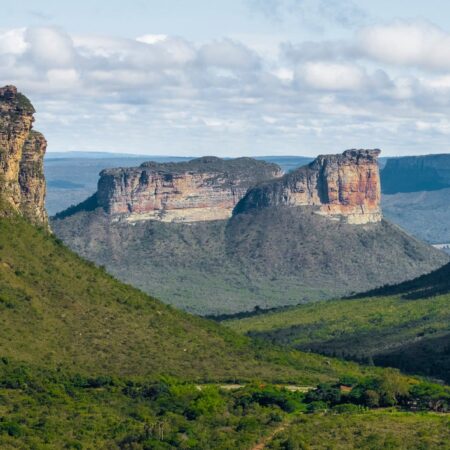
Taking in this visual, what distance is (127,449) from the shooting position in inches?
3073

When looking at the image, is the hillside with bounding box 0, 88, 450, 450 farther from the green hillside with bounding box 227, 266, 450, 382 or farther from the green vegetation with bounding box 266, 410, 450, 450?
the green hillside with bounding box 227, 266, 450, 382

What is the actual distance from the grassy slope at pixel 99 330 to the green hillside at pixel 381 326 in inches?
749

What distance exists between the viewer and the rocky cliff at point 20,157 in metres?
118

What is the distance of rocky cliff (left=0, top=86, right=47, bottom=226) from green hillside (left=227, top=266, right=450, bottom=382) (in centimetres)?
2927

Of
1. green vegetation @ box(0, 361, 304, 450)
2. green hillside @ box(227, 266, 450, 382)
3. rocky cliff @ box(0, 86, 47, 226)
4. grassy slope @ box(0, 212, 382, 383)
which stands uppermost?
rocky cliff @ box(0, 86, 47, 226)

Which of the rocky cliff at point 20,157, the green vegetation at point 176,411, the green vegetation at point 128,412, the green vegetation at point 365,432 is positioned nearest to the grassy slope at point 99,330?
the green vegetation at point 128,412

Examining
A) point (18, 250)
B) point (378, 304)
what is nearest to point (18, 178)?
point (18, 250)

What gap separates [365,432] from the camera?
81.0 meters

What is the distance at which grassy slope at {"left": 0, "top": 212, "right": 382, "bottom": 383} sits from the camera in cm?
9800

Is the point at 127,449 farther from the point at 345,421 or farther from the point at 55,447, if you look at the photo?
the point at 345,421

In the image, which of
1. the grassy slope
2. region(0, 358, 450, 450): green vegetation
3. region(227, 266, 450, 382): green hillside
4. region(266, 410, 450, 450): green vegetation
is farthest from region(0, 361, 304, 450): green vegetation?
region(227, 266, 450, 382): green hillside

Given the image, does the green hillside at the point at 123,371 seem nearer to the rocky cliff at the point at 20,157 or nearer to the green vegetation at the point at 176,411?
the green vegetation at the point at 176,411

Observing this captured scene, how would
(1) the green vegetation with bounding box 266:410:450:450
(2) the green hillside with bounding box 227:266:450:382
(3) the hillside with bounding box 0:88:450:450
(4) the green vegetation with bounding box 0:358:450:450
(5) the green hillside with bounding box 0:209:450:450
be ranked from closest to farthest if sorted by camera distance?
(1) the green vegetation with bounding box 266:410:450:450 → (4) the green vegetation with bounding box 0:358:450:450 → (5) the green hillside with bounding box 0:209:450:450 → (3) the hillside with bounding box 0:88:450:450 → (2) the green hillside with bounding box 227:266:450:382

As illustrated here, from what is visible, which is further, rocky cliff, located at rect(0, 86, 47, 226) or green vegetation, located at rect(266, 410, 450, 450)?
rocky cliff, located at rect(0, 86, 47, 226)
